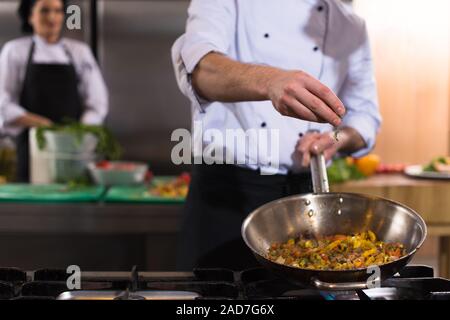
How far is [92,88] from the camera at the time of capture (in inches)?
115

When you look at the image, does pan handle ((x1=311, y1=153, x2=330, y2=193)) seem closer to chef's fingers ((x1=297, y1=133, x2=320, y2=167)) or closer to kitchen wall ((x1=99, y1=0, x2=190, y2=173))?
chef's fingers ((x1=297, y1=133, x2=320, y2=167))

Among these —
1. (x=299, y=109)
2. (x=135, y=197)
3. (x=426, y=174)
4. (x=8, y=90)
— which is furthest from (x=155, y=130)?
(x=299, y=109)

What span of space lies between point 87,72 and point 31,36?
278 mm

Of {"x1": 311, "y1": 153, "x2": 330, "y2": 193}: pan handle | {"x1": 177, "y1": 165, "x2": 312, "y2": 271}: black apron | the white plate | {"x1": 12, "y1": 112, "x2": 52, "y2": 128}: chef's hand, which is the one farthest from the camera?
{"x1": 12, "y1": 112, "x2": 52, "y2": 128}: chef's hand

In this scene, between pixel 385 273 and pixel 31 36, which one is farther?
pixel 31 36

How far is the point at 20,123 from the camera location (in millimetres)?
2773

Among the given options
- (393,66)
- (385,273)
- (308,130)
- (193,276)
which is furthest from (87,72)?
(385,273)

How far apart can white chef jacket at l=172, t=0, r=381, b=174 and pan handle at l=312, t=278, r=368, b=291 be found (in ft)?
1.37

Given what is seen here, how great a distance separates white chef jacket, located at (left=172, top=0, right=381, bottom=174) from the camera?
1248 millimetres

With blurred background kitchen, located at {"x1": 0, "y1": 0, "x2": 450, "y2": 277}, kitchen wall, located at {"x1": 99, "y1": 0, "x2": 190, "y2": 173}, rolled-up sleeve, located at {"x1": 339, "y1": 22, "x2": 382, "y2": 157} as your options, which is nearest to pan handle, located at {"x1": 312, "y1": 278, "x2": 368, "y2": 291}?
rolled-up sleeve, located at {"x1": 339, "y1": 22, "x2": 382, "y2": 157}

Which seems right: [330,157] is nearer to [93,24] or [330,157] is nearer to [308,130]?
[308,130]

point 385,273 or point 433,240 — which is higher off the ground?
point 385,273

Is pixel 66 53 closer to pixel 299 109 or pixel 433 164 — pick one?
pixel 433 164

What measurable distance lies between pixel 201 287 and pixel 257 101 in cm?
35
